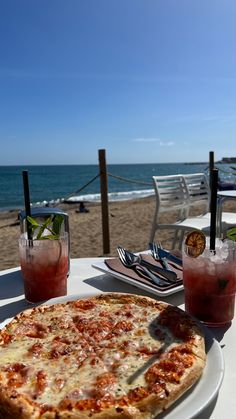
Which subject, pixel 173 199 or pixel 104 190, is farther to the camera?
pixel 104 190

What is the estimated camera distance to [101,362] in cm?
81

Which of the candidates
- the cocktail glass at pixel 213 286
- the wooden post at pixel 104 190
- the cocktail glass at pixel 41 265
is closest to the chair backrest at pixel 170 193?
the wooden post at pixel 104 190

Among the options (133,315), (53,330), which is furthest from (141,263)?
(53,330)

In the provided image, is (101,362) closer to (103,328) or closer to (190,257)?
(103,328)

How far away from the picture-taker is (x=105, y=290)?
1387 millimetres

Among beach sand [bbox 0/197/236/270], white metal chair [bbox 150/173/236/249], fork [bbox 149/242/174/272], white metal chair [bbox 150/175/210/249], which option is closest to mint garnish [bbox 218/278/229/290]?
fork [bbox 149/242/174/272]

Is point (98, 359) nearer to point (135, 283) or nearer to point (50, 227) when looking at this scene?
point (135, 283)

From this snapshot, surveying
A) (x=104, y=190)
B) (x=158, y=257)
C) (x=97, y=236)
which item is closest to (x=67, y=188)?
(x=97, y=236)

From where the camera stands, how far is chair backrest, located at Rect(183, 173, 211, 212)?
5098 mm

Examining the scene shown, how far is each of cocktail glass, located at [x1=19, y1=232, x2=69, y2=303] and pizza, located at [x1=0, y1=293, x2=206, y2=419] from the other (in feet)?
0.58

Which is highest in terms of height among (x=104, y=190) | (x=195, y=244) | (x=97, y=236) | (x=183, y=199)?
(x=195, y=244)

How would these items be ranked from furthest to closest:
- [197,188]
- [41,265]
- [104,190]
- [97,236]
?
1. [97,236]
2. [104,190]
3. [197,188]
4. [41,265]

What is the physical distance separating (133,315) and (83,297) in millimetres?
219

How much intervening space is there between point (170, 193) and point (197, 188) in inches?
23.8
